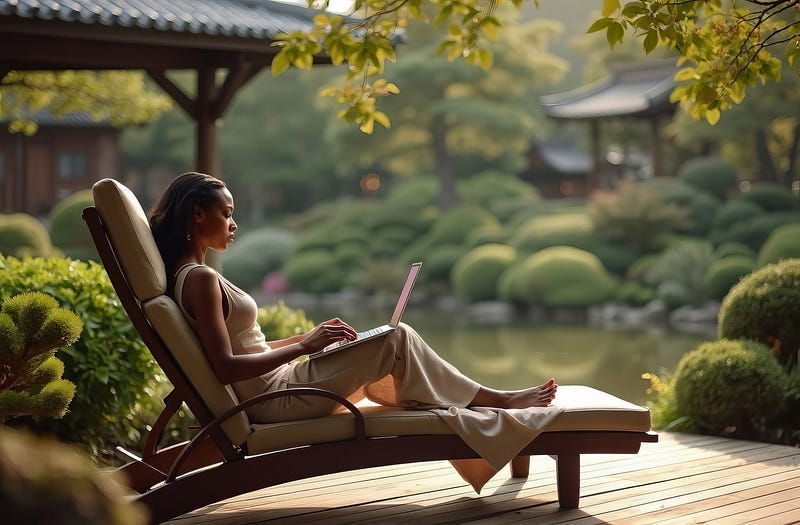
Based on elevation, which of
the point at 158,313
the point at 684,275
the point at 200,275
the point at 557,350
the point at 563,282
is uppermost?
the point at 200,275

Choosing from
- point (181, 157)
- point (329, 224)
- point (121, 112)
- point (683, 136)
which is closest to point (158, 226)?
point (121, 112)

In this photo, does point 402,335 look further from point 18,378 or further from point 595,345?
point 595,345

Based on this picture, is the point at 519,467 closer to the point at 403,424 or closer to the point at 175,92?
the point at 403,424

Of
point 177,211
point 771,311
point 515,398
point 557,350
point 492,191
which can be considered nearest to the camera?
point 177,211

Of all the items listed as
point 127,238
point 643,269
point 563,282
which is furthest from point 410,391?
point 643,269

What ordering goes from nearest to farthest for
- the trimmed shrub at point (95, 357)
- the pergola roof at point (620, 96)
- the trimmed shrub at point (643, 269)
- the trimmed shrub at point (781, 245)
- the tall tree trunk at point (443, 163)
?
the trimmed shrub at point (95, 357) < the trimmed shrub at point (781, 245) < the trimmed shrub at point (643, 269) < the pergola roof at point (620, 96) < the tall tree trunk at point (443, 163)

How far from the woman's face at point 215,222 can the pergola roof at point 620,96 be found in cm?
1853

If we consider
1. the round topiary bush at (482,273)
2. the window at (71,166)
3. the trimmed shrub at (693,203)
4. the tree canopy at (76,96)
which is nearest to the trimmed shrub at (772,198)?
the trimmed shrub at (693,203)

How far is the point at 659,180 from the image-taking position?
62.1ft

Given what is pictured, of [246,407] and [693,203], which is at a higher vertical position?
[693,203]

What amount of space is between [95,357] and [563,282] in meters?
13.2

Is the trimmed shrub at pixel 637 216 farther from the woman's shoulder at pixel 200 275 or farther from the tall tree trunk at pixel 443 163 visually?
the woman's shoulder at pixel 200 275

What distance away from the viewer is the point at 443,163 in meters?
24.6

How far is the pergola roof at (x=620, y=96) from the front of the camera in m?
21.0
